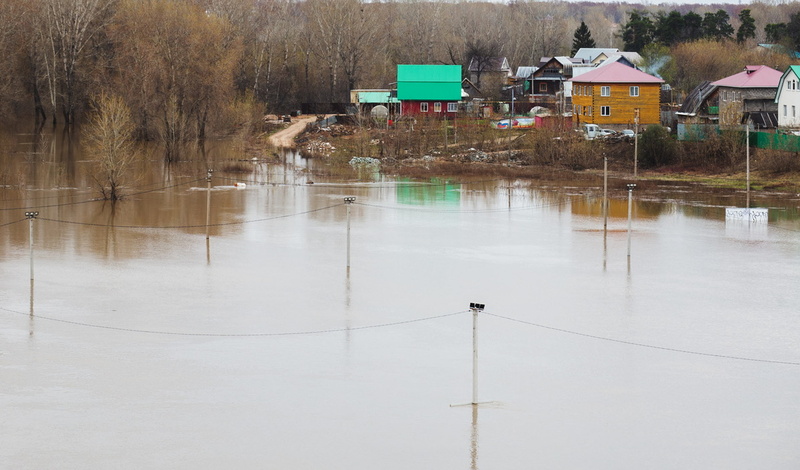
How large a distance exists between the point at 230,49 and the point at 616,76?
21038mm

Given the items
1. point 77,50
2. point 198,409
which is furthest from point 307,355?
point 77,50

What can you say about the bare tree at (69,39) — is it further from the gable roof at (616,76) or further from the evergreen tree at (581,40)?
the evergreen tree at (581,40)

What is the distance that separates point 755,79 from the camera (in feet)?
169

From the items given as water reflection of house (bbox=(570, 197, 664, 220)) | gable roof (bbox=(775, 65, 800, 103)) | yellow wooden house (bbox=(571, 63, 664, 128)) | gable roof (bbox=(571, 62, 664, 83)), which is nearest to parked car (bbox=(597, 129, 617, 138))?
yellow wooden house (bbox=(571, 63, 664, 128))

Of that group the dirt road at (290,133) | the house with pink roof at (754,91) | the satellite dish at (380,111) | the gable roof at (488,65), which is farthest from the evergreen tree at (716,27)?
the dirt road at (290,133)

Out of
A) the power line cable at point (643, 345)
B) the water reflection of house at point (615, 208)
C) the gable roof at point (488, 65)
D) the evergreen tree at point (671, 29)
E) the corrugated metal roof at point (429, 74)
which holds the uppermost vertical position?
the evergreen tree at point (671, 29)

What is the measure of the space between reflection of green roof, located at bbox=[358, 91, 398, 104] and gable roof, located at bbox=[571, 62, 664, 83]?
56.4 feet

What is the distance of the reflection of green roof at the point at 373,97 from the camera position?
67.8 meters

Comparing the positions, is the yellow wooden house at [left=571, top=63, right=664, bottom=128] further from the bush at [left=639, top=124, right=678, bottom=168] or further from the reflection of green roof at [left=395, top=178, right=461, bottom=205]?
the reflection of green roof at [left=395, top=178, right=461, bottom=205]

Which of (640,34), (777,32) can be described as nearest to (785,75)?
(777,32)

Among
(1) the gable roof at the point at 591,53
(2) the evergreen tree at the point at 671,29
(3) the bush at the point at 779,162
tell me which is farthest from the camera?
(2) the evergreen tree at the point at 671,29

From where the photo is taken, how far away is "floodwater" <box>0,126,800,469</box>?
37.9 feet

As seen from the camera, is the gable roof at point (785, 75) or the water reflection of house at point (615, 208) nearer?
the water reflection of house at point (615, 208)

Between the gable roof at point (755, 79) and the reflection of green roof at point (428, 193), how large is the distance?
1998 centimetres
